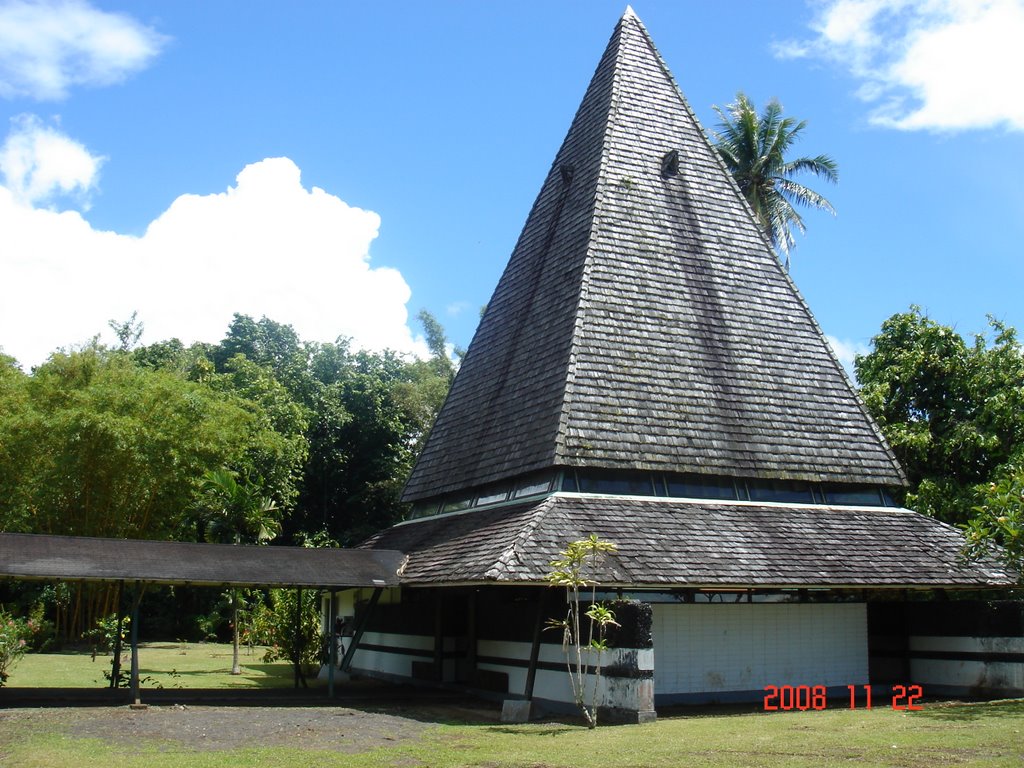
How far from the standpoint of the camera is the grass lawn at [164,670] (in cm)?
1788

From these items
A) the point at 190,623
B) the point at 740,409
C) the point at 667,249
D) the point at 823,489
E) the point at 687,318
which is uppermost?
the point at 667,249

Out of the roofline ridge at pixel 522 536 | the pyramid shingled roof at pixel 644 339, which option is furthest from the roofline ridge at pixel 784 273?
the roofline ridge at pixel 522 536

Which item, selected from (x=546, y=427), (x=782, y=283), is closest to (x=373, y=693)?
(x=546, y=427)

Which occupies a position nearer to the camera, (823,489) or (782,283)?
(823,489)

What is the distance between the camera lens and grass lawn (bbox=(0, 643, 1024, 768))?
8.70 meters

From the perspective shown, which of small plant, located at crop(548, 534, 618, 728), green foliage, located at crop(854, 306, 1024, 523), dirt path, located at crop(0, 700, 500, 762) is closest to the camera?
dirt path, located at crop(0, 700, 500, 762)

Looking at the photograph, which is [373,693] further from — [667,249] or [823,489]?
[667,249]

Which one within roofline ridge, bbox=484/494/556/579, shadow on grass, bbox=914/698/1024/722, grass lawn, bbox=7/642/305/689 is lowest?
grass lawn, bbox=7/642/305/689

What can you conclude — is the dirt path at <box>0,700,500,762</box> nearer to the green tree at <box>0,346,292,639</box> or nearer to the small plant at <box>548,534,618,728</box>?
the small plant at <box>548,534,618,728</box>

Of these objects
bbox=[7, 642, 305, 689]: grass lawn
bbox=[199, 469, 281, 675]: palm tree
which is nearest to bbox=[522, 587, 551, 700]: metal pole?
bbox=[7, 642, 305, 689]: grass lawn

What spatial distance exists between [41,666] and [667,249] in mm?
15736

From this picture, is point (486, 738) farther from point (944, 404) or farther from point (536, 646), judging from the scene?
point (944, 404)

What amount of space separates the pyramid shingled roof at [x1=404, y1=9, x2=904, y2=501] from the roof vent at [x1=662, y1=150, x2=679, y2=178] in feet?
0.10

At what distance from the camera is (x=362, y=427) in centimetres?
4469
